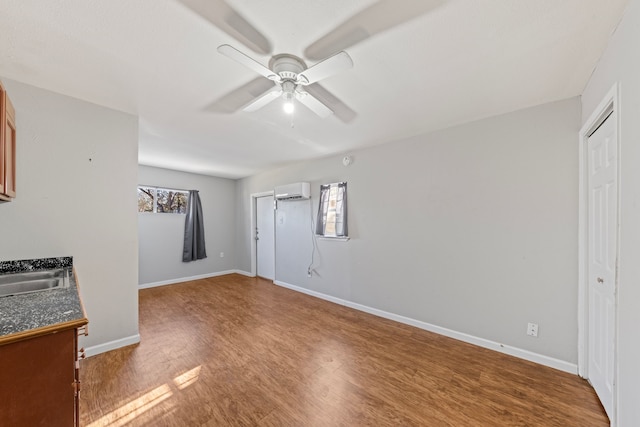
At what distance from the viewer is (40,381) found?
972 millimetres

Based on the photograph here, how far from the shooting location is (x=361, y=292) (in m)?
3.46

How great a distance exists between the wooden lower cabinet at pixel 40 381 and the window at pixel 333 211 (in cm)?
298

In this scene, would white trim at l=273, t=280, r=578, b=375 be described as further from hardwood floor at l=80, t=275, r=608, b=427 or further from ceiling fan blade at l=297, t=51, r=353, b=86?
ceiling fan blade at l=297, t=51, r=353, b=86

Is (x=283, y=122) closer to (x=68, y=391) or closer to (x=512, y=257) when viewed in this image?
(x=68, y=391)

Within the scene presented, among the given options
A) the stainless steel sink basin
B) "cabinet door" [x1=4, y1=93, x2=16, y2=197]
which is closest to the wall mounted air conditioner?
the stainless steel sink basin

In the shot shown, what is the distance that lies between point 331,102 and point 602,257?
90.8 inches

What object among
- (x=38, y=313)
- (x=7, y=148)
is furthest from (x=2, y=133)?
(x=38, y=313)

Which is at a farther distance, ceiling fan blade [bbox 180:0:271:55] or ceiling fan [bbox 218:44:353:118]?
ceiling fan [bbox 218:44:353:118]

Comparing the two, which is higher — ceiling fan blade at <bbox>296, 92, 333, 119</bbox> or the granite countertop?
ceiling fan blade at <bbox>296, 92, 333, 119</bbox>

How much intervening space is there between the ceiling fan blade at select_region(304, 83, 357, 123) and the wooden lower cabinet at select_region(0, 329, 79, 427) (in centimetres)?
200

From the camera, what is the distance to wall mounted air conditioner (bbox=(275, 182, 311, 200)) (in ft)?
13.5

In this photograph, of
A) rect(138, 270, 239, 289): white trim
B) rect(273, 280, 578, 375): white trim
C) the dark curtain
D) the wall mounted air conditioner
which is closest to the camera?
rect(273, 280, 578, 375): white trim

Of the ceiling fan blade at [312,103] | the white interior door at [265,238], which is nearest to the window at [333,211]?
the white interior door at [265,238]

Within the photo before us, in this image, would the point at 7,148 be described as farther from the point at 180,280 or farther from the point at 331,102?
the point at 180,280
